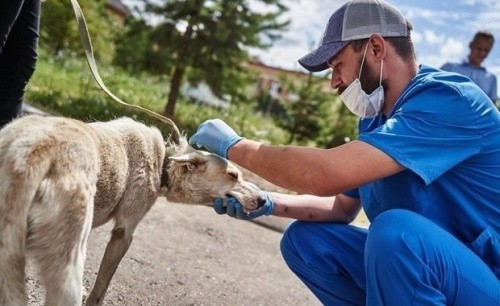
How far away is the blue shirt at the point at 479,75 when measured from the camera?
7.72 metres

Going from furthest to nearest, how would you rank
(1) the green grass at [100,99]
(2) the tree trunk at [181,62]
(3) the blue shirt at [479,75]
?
(2) the tree trunk at [181,62], (1) the green grass at [100,99], (3) the blue shirt at [479,75]

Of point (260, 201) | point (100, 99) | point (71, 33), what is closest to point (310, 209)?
point (260, 201)

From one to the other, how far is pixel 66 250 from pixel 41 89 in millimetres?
10132

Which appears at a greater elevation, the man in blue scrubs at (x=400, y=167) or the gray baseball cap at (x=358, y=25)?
the gray baseball cap at (x=358, y=25)

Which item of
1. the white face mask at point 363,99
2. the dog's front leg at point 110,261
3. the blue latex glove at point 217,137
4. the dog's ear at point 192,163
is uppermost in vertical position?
the white face mask at point 363,99

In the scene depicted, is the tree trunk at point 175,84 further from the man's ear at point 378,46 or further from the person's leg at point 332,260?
the man's ear at point 378,46

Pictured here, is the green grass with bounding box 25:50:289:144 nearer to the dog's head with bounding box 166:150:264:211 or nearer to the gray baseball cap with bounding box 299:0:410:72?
the dog's head with bounding box 166:150:264:211

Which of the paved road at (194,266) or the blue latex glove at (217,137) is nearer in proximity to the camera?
the blue latex glove at (217,137)

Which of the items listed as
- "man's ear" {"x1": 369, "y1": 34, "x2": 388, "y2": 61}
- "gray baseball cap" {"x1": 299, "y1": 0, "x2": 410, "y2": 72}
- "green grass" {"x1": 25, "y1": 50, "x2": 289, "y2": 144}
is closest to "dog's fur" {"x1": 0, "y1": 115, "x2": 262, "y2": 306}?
"gray baseball cap" {"x1": 299, "y1": 0, "x2": 410, "y2": 72}

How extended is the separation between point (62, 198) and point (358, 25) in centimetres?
168

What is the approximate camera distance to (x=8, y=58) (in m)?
4.03

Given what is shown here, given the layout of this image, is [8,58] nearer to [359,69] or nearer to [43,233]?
[43,233]

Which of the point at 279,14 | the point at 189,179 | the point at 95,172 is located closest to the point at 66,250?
the point at 95,172

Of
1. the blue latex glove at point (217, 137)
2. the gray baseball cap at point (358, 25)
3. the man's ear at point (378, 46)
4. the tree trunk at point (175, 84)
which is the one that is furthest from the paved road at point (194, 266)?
the tree trunk at point (175, 84)
